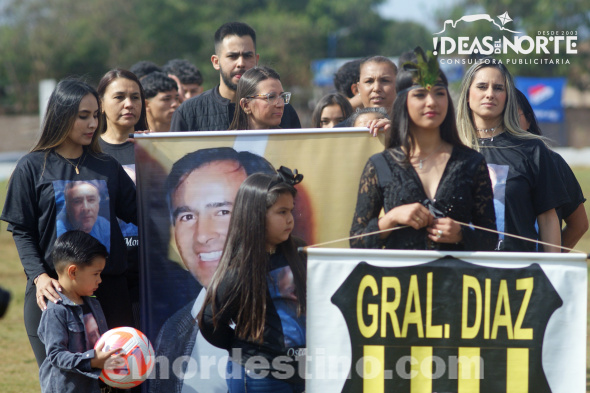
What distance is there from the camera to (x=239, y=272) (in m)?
3.75

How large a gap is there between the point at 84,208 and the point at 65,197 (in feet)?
0.37

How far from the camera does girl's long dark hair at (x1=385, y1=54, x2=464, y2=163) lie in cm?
358

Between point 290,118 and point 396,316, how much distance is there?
2.21m

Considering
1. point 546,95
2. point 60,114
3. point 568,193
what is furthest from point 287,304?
point 546,95

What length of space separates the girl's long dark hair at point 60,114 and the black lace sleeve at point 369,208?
155 centimetres

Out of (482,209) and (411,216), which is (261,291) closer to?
(411,216)

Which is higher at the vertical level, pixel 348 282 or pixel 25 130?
pixel 25 130

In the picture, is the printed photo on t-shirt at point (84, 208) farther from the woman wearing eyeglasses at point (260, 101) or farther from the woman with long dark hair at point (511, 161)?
the woman with long dark hair at point (511, 161)

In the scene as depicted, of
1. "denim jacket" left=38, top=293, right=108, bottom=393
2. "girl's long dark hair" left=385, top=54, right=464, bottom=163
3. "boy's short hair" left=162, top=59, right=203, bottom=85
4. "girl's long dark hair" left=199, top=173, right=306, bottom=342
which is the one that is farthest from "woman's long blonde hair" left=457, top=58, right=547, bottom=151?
"boy's short hair" left=162, top=59, right=203, bottom=85

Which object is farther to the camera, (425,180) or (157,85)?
(157,85)

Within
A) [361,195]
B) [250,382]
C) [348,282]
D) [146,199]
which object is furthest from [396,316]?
[146,199]

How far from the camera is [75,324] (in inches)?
148

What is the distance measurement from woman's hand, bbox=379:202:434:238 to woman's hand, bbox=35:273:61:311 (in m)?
1.64

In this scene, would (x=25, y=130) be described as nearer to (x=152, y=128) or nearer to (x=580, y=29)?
(x=580, y=29)
